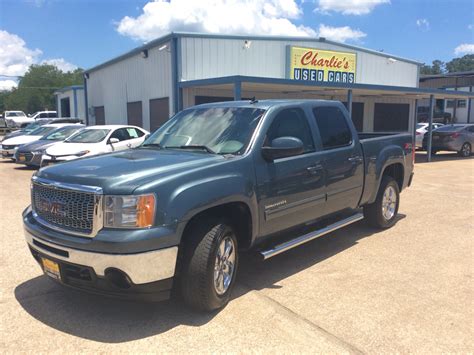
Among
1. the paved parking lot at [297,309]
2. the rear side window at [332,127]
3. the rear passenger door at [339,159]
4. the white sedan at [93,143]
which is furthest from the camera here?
the white sedan at [93,143]

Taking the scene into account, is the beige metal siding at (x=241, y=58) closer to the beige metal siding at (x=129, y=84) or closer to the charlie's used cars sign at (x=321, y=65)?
the charlie's used cars sign at (x=321, y=65)

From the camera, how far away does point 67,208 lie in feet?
11.9

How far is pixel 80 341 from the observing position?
11.3 ft

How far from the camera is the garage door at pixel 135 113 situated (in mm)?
20781

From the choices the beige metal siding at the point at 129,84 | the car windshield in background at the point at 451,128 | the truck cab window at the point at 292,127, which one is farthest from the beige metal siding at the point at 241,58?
the truck cab window at the point at 292,127

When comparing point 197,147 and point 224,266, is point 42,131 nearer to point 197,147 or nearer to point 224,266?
point 197,147

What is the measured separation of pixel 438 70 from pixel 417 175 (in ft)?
485

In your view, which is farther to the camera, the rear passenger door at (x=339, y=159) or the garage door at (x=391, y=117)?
the garage door at (x=391, y=117)

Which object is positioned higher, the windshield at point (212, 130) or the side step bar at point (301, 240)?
the windshield at point (212, 130)

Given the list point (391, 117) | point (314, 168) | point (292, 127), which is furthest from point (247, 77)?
point (391, 117)

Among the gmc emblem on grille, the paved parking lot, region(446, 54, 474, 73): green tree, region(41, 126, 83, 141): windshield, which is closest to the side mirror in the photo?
the paved parking lot

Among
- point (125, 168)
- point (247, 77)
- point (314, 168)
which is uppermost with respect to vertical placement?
point (247, 77)

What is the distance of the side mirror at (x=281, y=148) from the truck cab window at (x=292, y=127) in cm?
25

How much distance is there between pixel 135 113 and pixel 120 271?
18.8 metres
